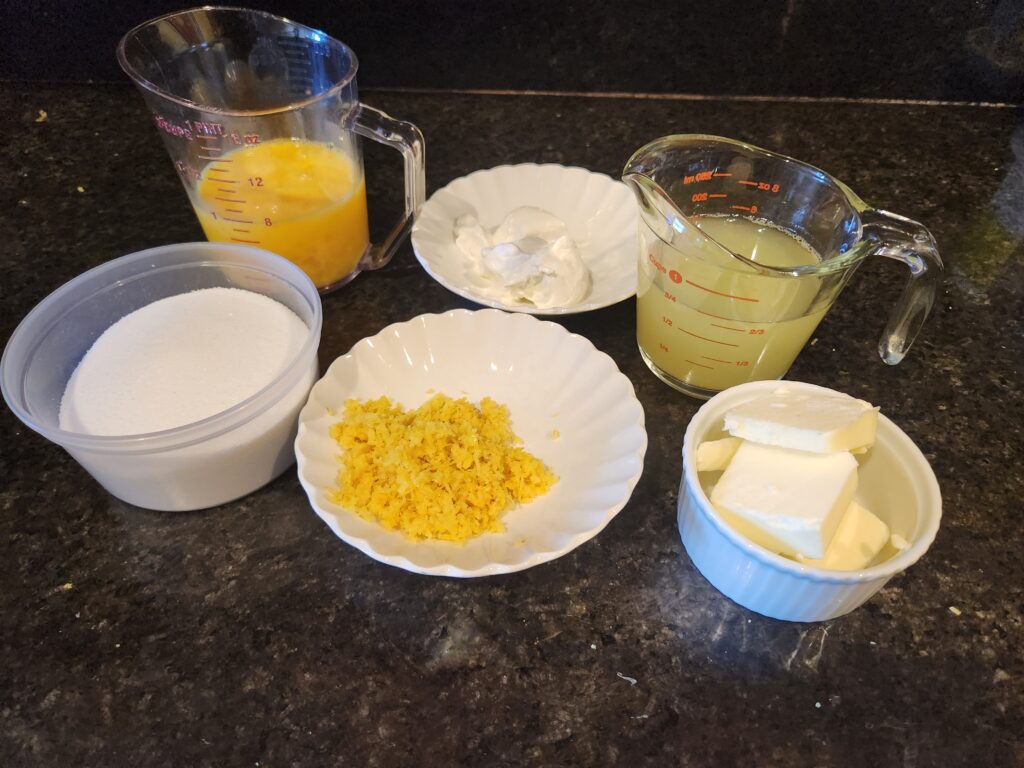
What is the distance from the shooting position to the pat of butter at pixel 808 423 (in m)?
0.63

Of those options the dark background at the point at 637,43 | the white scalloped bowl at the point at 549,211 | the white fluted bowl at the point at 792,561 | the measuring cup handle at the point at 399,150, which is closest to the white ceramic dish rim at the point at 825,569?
the white fluted bowl at the point at 792,561

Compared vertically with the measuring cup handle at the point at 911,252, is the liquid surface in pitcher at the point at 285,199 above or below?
below

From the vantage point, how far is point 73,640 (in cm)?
66

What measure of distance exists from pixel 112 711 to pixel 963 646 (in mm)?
732

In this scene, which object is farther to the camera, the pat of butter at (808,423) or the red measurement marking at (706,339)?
the red measurement marking at (706,339)

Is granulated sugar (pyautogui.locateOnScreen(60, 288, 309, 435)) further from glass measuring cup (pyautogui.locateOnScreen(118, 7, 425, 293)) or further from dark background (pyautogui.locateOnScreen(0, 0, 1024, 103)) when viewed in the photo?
dark background (pyautogui.locateOnScreen(0, 0, 1024, 103))

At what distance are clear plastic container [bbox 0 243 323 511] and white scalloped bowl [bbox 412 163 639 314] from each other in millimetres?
225

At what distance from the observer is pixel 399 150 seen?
0.94 metres

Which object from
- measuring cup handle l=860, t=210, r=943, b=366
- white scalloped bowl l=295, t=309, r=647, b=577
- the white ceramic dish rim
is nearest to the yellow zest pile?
white scalloped bowl l=295, t=309, r=647, b=577

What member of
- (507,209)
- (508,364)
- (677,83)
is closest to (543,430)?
(508,364)

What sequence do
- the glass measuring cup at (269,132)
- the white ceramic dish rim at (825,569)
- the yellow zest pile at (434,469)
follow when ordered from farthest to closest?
the glass measuring cup at (269,132), the yellow zest pile at (434,469), the white ceramic dish rim at (825,569)

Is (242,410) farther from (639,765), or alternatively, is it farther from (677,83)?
(677,83)

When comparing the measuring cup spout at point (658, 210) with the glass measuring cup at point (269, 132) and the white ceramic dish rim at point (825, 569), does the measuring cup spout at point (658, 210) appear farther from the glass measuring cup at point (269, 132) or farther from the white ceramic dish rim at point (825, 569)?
the glass measuring cup at point (269, 132)

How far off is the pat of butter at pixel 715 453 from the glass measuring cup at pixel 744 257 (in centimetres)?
15
